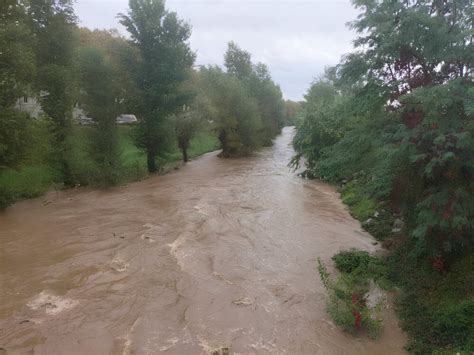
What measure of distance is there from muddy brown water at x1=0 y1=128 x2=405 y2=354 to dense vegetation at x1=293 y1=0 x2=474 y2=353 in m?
1.22

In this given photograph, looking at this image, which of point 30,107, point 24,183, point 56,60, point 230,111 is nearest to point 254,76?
point 230,111

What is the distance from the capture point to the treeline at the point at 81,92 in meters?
16.0

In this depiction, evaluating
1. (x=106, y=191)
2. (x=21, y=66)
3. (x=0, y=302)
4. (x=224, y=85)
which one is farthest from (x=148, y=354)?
(x=224, y=85)

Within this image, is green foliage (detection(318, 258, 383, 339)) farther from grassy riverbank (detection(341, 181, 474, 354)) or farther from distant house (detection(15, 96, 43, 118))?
distant house (detection(15, 96, 43, 118))

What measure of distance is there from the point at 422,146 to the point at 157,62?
19.8 meters

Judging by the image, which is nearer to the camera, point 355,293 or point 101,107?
point 355,293

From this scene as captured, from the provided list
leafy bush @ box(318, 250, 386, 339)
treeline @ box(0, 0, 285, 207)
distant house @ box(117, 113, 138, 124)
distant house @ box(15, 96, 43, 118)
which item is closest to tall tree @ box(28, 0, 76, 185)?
treeline @ box(0, 0, 285, 207)

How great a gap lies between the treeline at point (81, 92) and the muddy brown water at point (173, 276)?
2809 mm

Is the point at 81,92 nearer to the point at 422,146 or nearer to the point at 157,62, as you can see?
the point at 157,62

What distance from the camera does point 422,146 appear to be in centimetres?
817

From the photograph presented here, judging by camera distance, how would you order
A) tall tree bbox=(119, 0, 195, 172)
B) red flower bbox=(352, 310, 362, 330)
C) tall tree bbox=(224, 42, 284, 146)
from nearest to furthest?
red flower bbox=(352, 310, 362, 330)
tall tree bbox=(119, 0, 195, 172)
tall tree bbox=(224, 42, 284, 146)

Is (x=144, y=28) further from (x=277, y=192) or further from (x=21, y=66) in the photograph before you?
(x=277, y=192)

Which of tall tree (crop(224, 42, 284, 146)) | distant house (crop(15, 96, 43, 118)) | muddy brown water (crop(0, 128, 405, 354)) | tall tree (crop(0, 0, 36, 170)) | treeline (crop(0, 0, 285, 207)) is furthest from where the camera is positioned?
tall tree (crop(224, 42, 284, 146))

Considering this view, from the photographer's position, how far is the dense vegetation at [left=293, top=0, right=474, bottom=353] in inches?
295
